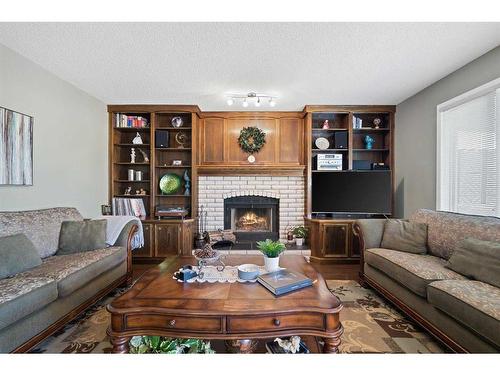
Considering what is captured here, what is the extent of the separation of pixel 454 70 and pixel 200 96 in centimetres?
311

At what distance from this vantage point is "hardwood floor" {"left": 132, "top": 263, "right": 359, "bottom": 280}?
10.1ft

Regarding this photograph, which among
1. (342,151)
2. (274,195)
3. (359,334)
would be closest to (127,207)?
(274,195)

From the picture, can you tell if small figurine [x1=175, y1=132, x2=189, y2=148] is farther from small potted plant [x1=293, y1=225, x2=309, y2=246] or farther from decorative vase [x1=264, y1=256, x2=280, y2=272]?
decorative vase [x1=264, y1=256, x2=280, y2=272]

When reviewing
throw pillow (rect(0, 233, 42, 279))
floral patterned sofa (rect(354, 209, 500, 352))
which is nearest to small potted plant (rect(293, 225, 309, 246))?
floral patterned sofa (rect(354, 209, 500, 352))

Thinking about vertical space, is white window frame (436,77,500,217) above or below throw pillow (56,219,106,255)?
above

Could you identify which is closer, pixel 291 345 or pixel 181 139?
pixel 291 345

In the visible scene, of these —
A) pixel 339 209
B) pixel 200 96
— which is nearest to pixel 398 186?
pixel 339 209

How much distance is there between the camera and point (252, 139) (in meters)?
4.01

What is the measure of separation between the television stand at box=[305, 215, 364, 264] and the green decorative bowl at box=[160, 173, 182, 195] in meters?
2.38

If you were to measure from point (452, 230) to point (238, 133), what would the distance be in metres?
3.09

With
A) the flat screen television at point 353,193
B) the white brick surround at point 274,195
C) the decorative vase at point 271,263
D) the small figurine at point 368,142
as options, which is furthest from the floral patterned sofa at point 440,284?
the small figurine at point 368,142

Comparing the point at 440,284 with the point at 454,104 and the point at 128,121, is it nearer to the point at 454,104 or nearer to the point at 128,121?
the point at 454,104
